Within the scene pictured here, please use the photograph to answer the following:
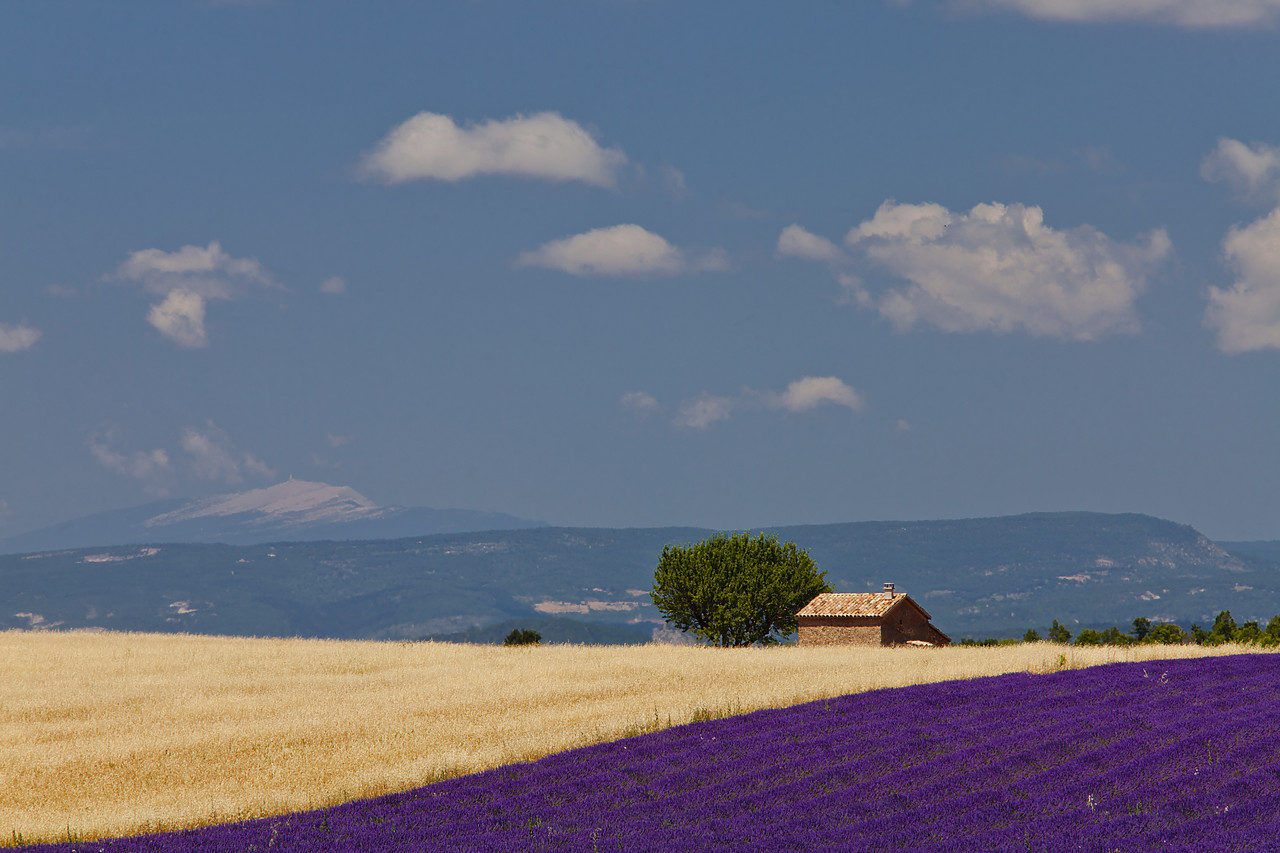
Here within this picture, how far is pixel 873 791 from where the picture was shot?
18531mm


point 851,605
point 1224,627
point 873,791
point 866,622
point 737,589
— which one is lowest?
point 1224,627

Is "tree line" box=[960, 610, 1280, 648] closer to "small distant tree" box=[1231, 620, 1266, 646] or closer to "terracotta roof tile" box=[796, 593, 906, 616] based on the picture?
"small distant tree" box=[1231, 620, 1266, 646]

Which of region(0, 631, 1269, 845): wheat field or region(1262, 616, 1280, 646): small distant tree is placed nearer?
region(0, 631, 1269, 845): wheat field

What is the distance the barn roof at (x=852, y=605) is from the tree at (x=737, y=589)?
561cm

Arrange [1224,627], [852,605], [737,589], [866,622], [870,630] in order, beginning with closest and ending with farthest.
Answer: [870,630] < [866,622] < [852,605] < [737,589] < [1224,627]

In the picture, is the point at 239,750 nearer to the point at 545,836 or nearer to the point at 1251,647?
the point at 545,836

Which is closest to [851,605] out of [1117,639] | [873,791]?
[1117,639]

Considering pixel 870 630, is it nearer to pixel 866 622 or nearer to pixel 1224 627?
pixel 866 622

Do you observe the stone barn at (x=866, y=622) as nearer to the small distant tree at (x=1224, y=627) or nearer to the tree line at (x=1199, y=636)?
the tree line at (x=1199, y=636)

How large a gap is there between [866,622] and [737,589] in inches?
456

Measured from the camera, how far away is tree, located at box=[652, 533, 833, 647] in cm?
7431

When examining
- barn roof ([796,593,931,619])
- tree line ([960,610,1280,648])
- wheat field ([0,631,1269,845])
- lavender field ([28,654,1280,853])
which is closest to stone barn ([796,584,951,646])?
barn roof ([796,593,931,619])

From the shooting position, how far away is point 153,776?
75.9 feet

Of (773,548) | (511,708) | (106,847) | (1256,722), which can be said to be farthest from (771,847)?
(773,548)
